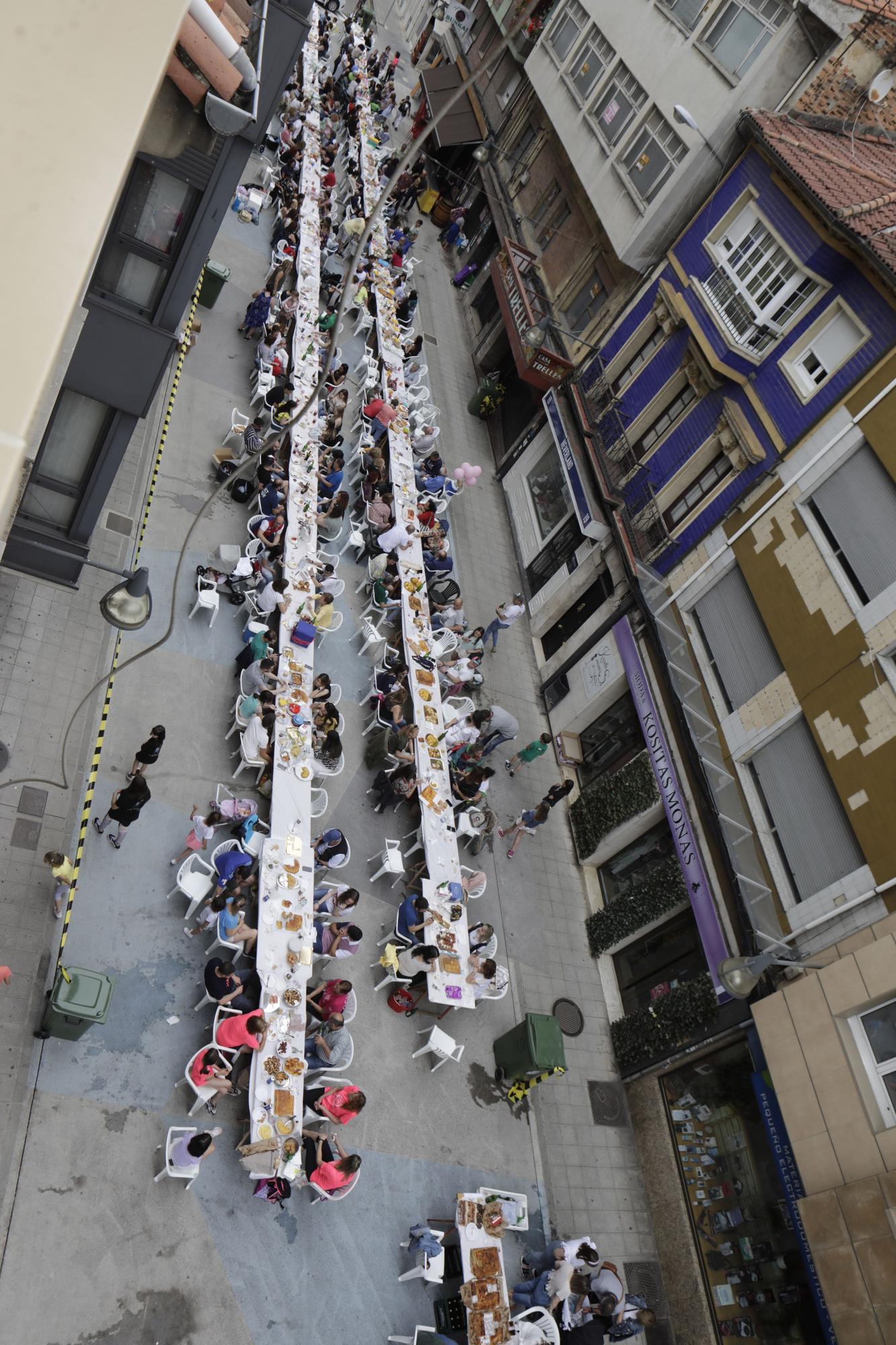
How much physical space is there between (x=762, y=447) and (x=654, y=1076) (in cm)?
1243

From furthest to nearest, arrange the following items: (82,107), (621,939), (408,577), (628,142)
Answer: (628,142), (408,577), (621,939), (82,107)

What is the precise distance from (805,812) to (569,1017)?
19.5ft

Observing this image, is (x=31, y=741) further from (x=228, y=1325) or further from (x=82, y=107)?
(x=82, y=107)

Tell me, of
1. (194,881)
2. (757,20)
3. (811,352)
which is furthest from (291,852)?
(757,20)

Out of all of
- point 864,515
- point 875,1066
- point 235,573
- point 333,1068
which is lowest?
point 333,1068

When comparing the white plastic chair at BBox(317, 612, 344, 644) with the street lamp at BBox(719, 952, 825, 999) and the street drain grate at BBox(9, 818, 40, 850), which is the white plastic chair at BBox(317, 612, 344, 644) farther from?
the street lamp at BBox(719, 952, 825, 999)

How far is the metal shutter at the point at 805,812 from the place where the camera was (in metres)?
14.3

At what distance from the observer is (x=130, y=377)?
43.1 feet

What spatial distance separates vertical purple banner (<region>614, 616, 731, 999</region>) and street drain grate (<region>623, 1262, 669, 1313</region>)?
4600mm

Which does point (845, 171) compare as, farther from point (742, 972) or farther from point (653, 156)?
point (742, 972)

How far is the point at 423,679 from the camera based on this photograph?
1767cm

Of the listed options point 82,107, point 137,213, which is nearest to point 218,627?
point 137,213

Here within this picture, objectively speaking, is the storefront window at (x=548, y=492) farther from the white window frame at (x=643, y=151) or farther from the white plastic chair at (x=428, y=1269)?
the white plastic chair at (x=428, y=1269)

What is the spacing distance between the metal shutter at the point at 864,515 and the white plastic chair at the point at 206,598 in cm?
1133
